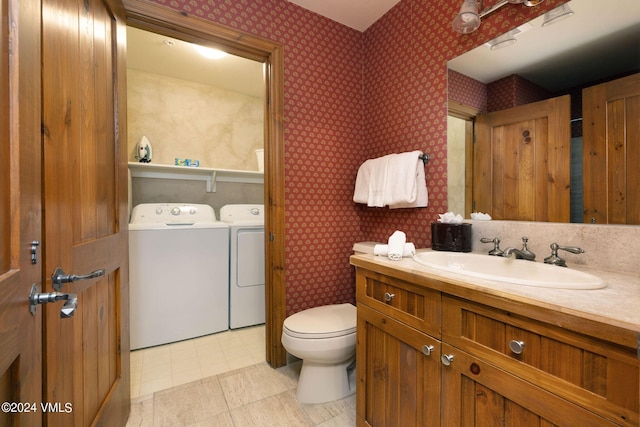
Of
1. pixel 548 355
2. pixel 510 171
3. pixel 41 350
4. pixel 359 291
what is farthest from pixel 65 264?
pixel 510 171

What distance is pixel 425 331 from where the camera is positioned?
92 cm

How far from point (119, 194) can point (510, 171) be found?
71.9 inches

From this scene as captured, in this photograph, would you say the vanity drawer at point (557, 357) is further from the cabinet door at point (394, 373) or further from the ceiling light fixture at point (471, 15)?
the ceiling light fixture at point (471, 15)

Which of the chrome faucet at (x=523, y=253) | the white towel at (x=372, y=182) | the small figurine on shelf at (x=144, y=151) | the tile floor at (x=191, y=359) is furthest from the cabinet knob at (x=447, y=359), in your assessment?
the small figurine on shelf at (x=144, y=151)

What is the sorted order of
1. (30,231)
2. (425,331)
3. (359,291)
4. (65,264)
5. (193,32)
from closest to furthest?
1. (30,231)
2. (65,264)
3. (425,331)
4. (359,291)
5. (193,32)

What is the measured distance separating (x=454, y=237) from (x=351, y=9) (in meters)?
1.70

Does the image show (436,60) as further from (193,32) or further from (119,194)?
(119,194)

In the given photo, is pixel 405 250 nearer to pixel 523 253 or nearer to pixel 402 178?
pixel 523 253

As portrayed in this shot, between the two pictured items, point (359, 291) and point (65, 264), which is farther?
point (359, 291)

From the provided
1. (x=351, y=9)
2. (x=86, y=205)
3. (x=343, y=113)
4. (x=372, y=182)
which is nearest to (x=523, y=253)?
(x=372, y=182)

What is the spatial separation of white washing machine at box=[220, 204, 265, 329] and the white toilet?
3.21 feet

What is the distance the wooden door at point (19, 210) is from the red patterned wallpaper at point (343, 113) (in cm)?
129

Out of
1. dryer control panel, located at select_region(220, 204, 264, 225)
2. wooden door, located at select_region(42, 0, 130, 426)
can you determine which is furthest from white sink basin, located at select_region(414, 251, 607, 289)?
dryer control panel, located at select_region(220, 204, 264, 225)

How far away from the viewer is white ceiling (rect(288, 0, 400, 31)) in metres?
1.85
